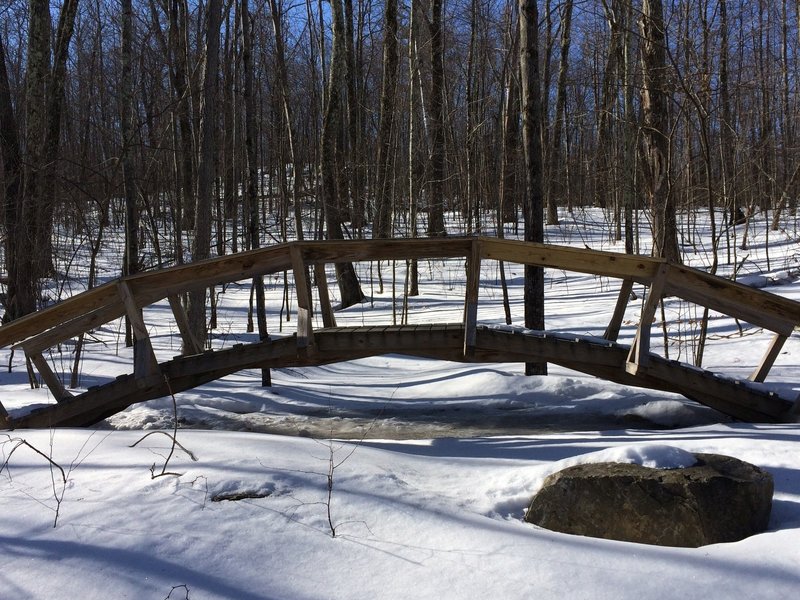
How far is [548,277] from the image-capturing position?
2009cm

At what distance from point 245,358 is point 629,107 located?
12.5m

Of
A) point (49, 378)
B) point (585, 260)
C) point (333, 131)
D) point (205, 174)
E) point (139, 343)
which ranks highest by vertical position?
point (333, 131)

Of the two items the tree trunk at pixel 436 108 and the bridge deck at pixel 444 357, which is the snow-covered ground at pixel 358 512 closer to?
the bridge deck at pixel 444 357

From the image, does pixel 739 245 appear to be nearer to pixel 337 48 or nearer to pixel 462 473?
pixel 337 48

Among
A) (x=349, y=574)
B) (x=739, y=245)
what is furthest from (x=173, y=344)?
(x=739, y=245)

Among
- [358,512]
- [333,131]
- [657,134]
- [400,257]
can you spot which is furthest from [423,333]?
[333,131]

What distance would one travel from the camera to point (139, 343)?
7.00 metres

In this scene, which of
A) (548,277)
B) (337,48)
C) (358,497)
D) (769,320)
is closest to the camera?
(358,497)

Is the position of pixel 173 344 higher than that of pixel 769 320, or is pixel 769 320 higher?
pixel 769 320

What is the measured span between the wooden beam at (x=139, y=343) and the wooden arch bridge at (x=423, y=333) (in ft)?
0.03

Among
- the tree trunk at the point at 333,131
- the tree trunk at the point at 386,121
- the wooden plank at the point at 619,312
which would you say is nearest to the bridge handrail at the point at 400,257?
the wooden plank at the point at 619,312

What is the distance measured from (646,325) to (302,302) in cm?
321

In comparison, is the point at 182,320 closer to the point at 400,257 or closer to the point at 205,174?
the point at 400,257

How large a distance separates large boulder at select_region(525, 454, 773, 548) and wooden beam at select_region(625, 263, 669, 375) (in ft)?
8.70
